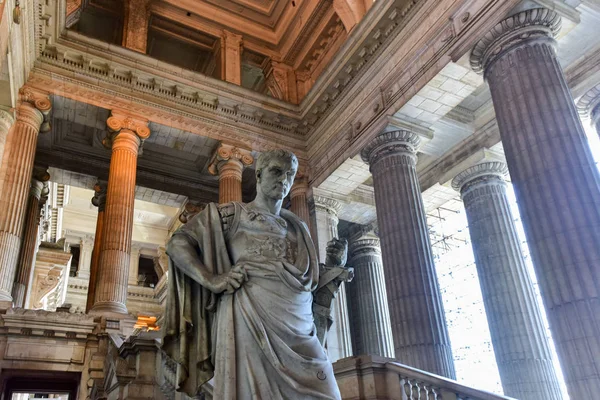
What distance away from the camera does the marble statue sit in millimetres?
2191

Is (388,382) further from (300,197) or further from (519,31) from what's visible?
(300,197)

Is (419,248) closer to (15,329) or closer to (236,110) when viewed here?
(236,110)

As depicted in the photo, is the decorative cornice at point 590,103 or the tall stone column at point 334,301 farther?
the tall stone column at point 334,301

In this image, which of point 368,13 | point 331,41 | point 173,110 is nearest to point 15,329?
point 173,110

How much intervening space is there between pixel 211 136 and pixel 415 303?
302 inches

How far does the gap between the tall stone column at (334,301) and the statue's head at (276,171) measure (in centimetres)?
1037

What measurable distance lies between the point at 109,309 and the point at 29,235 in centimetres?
629

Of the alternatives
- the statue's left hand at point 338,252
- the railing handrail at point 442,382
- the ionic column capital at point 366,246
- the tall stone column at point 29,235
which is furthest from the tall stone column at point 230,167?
the statue's left hand at point 338,252

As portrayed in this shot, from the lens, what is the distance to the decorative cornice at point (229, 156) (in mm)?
14852

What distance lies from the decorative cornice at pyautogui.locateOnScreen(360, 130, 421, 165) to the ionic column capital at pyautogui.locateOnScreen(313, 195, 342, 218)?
10.1ft

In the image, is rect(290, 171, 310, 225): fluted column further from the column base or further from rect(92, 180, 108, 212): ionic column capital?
rect(92, 180, 108, 212): ionic column capital

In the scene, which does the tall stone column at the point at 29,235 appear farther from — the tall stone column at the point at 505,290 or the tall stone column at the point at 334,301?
the tall stone column at the point at 505,290

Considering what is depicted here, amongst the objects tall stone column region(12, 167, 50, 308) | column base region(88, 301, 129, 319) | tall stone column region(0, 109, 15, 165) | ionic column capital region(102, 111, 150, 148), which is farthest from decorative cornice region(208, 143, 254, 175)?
tall stone column region(12, 167, 50, 308)

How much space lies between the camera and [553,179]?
26.1 ft
